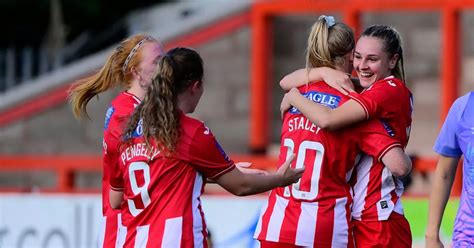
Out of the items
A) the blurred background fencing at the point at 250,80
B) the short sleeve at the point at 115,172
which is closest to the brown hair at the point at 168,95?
the short sleeve at the point at 115,172

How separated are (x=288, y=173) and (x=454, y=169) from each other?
93 centimetres

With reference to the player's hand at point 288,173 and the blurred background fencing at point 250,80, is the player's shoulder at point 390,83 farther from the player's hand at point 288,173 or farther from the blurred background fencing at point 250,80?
the blurred background fencing at point 250,80

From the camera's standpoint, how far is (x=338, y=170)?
5.63 meters

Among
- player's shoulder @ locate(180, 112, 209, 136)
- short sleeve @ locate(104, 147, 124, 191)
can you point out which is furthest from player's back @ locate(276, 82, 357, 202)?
short sleeve @ locate(104, 147, 124, 191)

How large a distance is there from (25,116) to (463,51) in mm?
5592

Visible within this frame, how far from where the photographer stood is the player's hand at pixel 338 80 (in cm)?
563

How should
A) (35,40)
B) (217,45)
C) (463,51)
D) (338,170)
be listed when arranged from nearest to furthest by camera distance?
(338,170) < (463,51) < (217,45) < (35,40)

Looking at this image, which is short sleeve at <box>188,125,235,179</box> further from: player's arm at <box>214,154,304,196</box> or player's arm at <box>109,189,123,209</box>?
player's arm at <box>109,189,123,209</box>

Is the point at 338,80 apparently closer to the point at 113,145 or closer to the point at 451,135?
the point at 451,135

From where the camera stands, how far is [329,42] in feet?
18.5

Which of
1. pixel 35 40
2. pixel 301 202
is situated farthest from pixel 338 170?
pixel 35 40

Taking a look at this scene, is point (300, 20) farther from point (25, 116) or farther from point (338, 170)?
point (338, 170)

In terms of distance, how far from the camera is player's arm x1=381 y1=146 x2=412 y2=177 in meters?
5.52

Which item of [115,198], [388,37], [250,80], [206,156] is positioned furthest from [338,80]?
[250,80]
